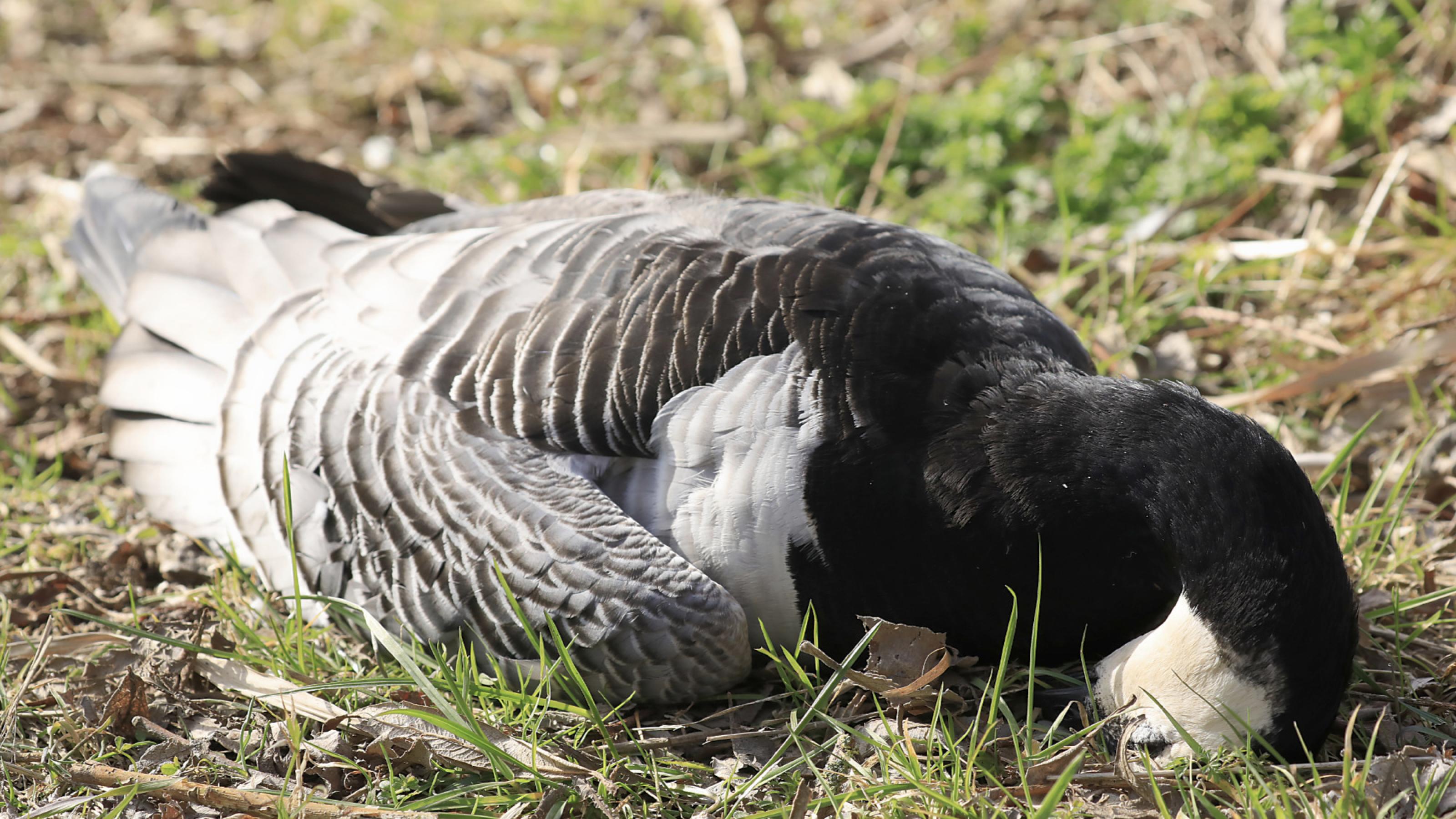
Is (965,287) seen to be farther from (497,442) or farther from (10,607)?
(10,607)

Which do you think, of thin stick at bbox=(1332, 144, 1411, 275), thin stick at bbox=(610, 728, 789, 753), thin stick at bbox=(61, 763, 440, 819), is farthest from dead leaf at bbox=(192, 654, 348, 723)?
thin stick at bbox=(1332, 144, 1411, 275)

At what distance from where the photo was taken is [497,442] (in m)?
3.81

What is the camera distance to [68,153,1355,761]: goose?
305 cm

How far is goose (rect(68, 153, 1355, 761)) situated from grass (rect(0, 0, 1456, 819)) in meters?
0.17

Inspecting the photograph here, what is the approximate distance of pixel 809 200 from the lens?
Answer: 5.48 meters

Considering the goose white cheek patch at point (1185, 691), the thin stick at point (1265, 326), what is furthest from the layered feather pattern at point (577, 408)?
the thin stick at point (1265, 326)

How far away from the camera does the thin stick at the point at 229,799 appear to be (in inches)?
124

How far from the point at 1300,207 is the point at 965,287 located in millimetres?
2808

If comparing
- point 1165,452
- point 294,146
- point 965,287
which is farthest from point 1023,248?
point 294,146

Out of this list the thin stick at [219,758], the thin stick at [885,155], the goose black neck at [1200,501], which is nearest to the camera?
the goose black neck at [1200,501]

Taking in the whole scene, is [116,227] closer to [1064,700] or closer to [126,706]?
[126,706]

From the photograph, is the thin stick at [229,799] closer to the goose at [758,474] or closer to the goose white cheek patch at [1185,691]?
the goose at [758,474]

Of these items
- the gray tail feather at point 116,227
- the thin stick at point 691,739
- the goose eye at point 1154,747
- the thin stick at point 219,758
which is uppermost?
the gray tail feather at point 116,227

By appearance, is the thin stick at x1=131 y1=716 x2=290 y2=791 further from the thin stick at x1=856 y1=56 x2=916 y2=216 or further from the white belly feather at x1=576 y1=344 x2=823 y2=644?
the thin stick at x1=856 y1=56 x2=916 y2=216
